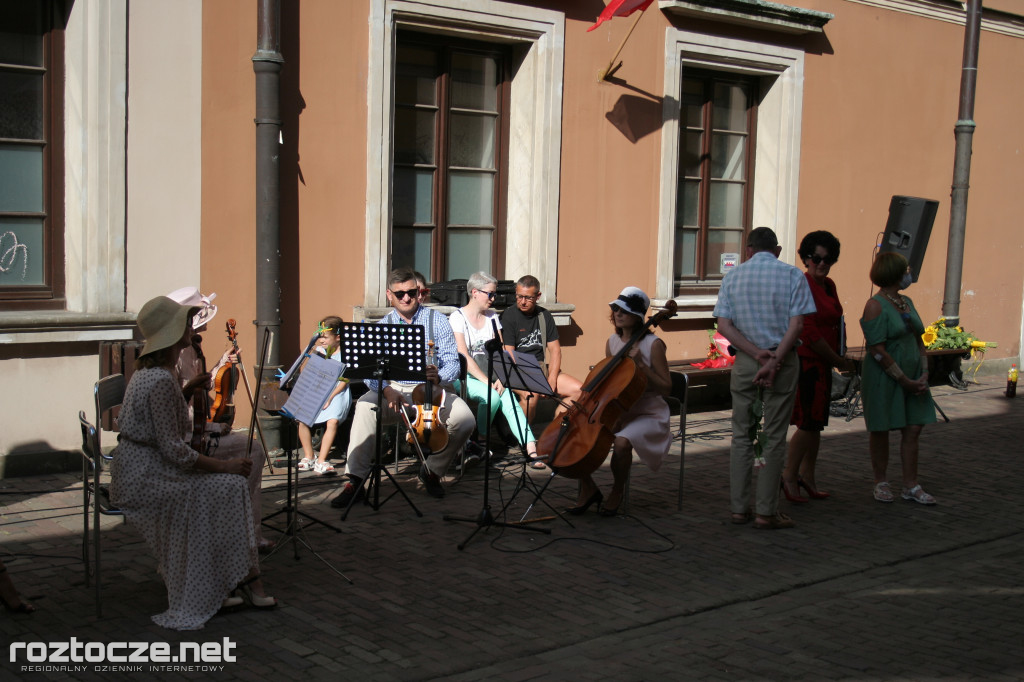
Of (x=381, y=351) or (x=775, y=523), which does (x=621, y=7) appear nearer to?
(x=381, y=351)

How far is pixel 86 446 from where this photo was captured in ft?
16.9

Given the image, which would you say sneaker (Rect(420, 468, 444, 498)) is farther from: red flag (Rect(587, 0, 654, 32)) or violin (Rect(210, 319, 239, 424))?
red flag (Rect(587, 0, 654, 32))

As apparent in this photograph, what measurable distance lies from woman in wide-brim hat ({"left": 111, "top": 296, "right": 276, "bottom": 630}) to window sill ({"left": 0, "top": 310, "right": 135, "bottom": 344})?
2783mm

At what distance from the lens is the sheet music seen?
5590 mm

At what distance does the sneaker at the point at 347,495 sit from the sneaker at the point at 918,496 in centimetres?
382

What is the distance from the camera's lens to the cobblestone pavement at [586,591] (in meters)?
4.52

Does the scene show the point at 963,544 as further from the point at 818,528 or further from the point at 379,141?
the point at 379,141

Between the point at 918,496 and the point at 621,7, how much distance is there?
5124mm

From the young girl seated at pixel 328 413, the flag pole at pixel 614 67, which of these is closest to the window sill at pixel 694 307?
the flag pole at pixel 614 67

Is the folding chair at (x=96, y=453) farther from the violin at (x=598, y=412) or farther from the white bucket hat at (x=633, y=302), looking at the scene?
the white bucket hat at (x=633, y=302)

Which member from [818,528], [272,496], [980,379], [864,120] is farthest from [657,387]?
[980,379]

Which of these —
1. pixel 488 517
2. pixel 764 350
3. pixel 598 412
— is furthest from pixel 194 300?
pixel 764 350

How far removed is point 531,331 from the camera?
8.70 metres

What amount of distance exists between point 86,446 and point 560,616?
2446 millimetres
